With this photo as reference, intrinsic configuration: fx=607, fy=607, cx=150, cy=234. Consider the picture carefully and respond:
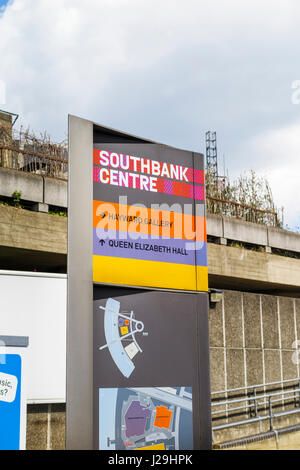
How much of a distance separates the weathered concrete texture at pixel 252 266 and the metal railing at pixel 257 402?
2442 millimetres

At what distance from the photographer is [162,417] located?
5.38 m

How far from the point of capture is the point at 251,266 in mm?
14141

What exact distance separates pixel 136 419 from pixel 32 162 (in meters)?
7.46

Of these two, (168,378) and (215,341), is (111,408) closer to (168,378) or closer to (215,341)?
(168,378)

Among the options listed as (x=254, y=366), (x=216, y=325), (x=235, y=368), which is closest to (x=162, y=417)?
(x=216, y=325)

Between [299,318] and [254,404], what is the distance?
2897mm

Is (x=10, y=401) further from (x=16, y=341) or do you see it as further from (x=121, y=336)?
(x=121, y=336)

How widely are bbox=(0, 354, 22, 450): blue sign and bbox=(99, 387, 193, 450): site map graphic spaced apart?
223 cm

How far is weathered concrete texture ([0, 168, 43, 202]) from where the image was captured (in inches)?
408

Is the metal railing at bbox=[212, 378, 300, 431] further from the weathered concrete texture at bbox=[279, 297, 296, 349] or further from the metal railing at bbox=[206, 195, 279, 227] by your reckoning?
the metal railing at bbox=[206, 195, 279, 227]

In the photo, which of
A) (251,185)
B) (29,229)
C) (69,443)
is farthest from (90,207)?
(251,185)

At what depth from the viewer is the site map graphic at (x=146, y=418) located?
199 inches

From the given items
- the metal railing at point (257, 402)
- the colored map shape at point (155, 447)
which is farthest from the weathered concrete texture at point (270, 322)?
the colored map shape at point (155, 447)

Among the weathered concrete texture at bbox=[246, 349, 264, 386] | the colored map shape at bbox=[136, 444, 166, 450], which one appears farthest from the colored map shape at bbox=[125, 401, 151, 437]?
the weathered concrete texture at bbox=[246, 349, 264, 386]
